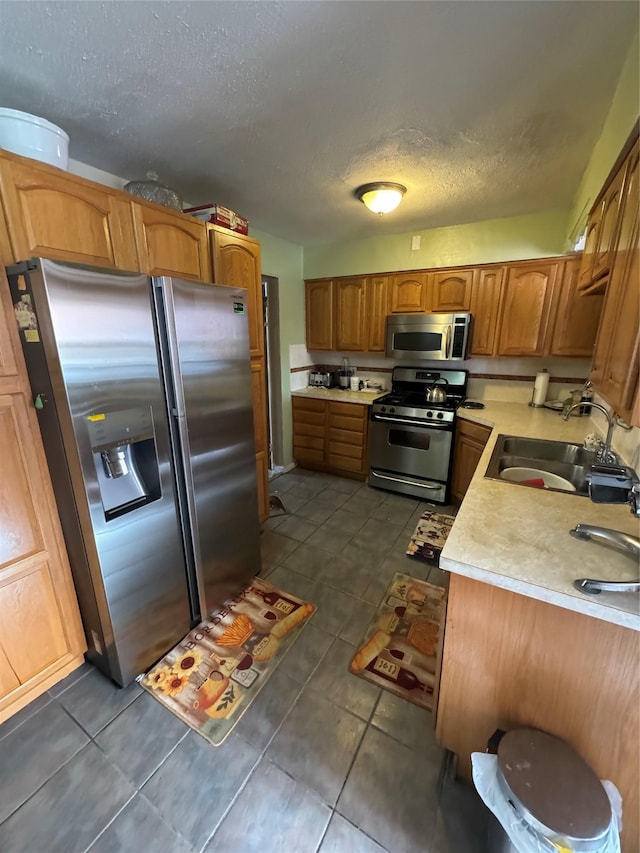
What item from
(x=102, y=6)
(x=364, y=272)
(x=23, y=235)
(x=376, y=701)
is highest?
(x=102, y=6)

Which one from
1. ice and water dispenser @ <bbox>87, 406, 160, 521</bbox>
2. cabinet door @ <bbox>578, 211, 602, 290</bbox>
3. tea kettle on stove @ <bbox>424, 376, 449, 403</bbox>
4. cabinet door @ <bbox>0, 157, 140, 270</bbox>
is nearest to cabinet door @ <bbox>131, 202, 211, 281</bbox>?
cabinet door @ <bbox>0, 157, 140, 270</bbox>

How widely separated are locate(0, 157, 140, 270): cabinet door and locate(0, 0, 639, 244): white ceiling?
330 mm

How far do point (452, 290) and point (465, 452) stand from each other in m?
1.47

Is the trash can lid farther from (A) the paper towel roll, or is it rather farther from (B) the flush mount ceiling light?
(B) the flush mount ceiling light

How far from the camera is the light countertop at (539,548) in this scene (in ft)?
2.84

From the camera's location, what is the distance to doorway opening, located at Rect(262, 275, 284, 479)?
3453 mm

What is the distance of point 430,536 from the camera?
8.75ft

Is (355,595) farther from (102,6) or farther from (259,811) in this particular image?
(102,6)

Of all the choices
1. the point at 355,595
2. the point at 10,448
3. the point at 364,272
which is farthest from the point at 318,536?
the point at 364,272

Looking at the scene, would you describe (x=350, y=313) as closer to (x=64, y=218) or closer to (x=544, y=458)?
(x=544, y=458)

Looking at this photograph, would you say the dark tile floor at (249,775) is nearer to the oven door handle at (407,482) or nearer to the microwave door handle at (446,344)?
the oven door handle at (407,482)

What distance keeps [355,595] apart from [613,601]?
147cm

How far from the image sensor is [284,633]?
5.96 feet

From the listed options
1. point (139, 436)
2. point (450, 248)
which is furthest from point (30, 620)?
point (450, 248)
